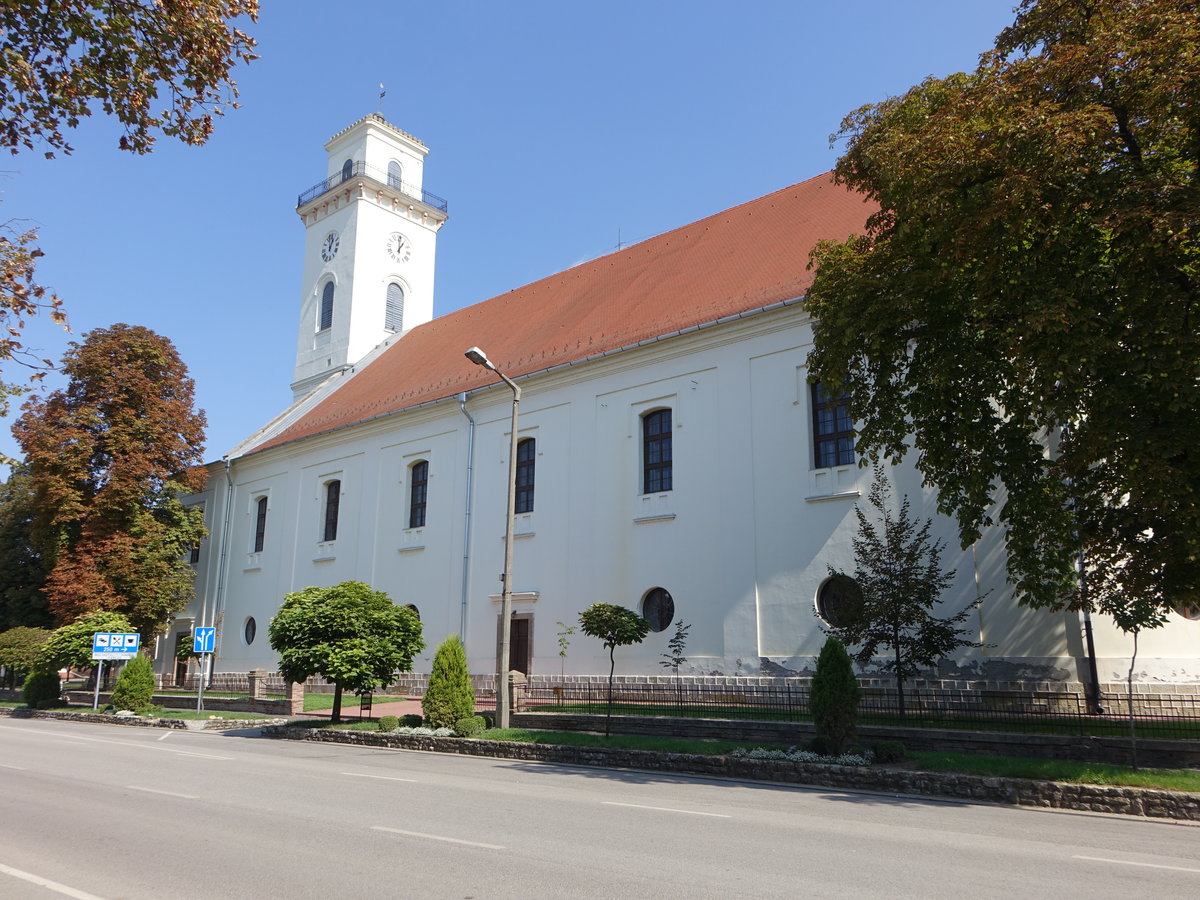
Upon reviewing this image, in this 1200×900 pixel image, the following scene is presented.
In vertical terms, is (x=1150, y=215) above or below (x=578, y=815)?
above

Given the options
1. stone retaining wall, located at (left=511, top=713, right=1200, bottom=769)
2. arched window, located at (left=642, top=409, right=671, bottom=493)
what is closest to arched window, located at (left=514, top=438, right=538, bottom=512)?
arched window, located at (left=642, top=409, right=671, bottom=493)

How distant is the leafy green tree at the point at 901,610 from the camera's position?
54.9 ft

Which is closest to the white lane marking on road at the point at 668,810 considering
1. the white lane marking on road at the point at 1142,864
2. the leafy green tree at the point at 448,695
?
the white lane marking on road at the point at 1142,864

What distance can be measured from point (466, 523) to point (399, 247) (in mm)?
20551

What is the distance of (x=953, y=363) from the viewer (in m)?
13.4

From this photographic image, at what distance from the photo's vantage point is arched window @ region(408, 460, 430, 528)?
31594 mm

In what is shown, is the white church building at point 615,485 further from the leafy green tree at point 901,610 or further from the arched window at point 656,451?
the leafy green tree at point 901,610

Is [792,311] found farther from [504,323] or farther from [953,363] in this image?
[504,323]

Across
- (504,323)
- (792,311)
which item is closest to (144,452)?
(504,323)

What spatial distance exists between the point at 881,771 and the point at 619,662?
1205cm

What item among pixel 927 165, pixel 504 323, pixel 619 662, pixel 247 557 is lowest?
pixel 619 662

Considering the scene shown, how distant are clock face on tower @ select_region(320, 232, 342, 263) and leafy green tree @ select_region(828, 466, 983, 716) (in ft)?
109

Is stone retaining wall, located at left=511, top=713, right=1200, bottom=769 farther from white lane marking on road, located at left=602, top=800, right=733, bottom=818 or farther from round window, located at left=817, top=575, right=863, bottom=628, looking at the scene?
white lane marking on road, located at left=602, top=800, right=733, bottom=818

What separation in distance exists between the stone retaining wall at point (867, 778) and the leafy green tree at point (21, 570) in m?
29.1
